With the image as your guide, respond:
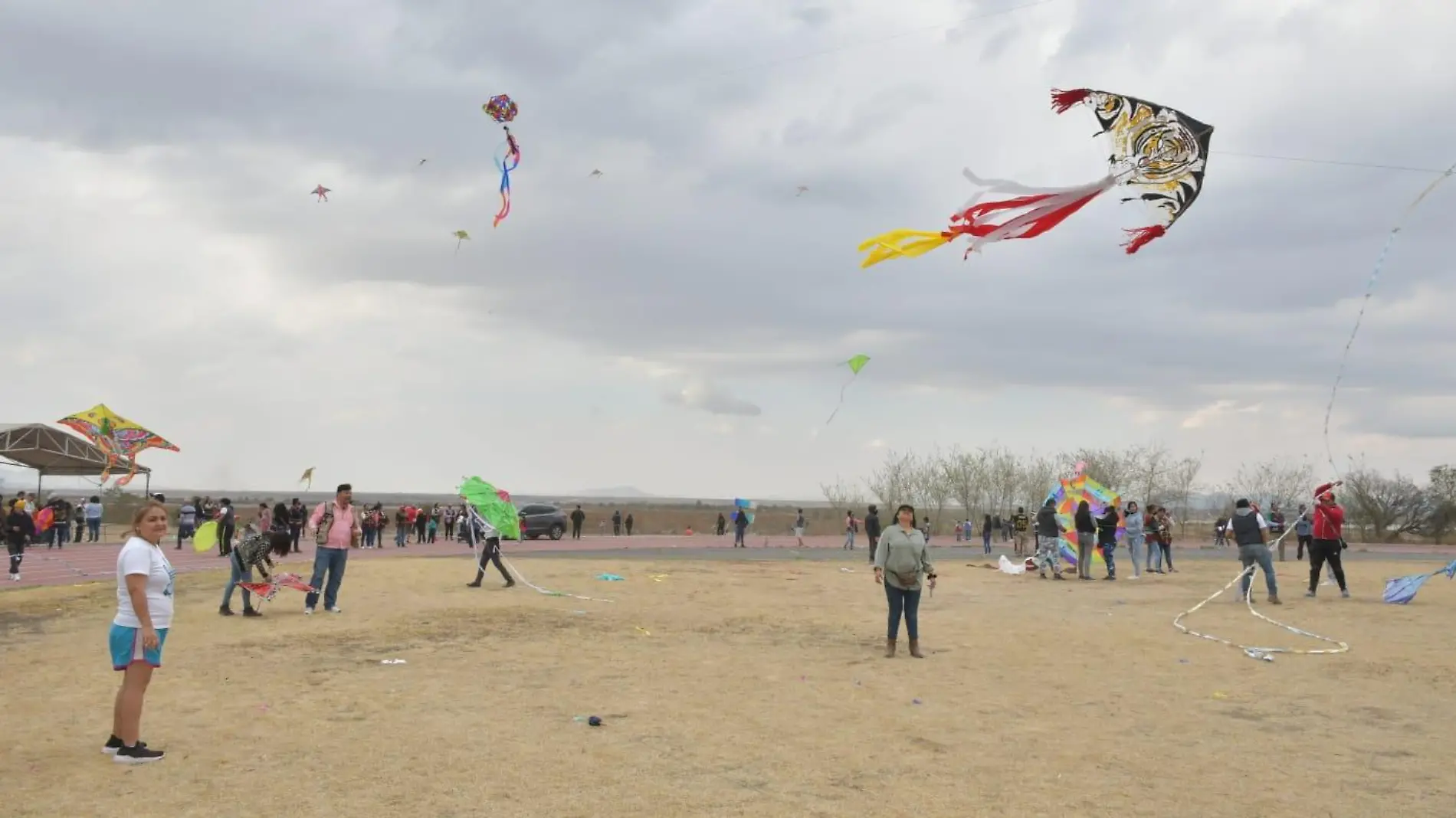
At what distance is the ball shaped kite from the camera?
1667 centimetres

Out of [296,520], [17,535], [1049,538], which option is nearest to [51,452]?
[296,520]

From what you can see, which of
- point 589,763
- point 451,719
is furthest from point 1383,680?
point 451,719

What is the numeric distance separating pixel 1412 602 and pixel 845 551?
1891 cm

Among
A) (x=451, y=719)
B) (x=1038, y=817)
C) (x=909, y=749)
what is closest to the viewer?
(x=1038, y=817)

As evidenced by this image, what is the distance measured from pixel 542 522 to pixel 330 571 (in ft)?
88.0

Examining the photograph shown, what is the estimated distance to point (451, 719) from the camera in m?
7.50

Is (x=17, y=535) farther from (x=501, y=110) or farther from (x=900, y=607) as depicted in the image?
(x=900, y=607)

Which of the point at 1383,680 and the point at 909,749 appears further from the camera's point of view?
the point at 1383,680

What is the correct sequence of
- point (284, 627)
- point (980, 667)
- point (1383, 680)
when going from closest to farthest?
point (1383, 680), point (980, 667), point (284, 627)

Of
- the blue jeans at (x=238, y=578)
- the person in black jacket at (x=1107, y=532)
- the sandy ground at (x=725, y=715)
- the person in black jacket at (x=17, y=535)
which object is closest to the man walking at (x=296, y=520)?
the person in black jacket at (x=17, y=535)

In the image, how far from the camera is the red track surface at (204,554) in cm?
2005

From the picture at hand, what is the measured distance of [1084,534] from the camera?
20516 mm

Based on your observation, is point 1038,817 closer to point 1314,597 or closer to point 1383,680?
point 1383,680

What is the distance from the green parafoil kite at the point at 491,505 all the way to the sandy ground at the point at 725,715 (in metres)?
2.02
